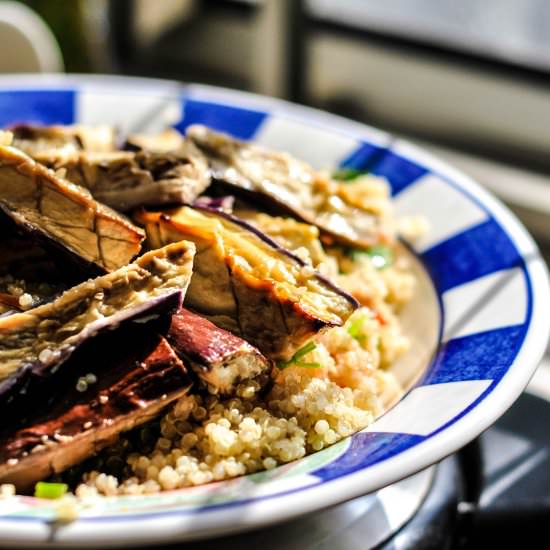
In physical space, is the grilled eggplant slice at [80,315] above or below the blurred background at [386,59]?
above

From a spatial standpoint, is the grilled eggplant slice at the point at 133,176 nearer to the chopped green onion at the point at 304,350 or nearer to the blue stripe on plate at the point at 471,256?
the chopped green onion at the point at 304,350

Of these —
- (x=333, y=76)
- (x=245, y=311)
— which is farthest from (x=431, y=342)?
(x=333, y=76)

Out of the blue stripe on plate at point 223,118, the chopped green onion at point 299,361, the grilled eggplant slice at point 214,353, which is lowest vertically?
the chopped green onion at point 299,361

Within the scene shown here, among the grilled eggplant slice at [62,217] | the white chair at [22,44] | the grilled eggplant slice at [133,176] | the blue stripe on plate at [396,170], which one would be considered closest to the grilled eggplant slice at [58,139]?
the grilled eggplant slice at [133,176]

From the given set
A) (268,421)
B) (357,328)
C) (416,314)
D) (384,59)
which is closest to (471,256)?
(416,314)

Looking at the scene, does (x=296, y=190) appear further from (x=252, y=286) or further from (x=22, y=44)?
(x=22, y=44)

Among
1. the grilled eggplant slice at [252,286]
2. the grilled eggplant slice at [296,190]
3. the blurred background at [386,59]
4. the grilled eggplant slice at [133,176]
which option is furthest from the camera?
the blurred background at [386,59]
